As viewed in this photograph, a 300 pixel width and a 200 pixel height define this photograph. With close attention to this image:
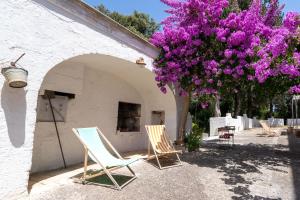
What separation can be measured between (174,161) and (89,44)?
4.07m

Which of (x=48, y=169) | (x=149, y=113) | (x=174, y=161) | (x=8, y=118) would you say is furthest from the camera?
(x=149, y=113)

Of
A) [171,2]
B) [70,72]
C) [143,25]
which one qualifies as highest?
[143,25]

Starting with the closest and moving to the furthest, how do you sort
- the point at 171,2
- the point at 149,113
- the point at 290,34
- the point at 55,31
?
the point at 55,31, the point at 290,34, the point at 171,2, the point at 149,113

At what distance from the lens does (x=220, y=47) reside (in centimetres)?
788

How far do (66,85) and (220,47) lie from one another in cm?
454

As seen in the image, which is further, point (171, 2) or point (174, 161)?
point (171, 2)

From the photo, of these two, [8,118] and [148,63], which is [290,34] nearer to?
[148,63]

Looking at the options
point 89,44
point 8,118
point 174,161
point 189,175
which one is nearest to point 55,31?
point 89,44

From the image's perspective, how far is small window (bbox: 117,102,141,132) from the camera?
963 centimetres

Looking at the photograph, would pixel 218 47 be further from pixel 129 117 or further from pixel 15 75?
pixel 15 75

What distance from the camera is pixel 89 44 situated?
19.3 feet

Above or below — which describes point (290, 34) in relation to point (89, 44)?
above

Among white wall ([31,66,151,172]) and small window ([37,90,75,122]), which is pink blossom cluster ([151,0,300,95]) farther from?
small window ([37,90,75,122])

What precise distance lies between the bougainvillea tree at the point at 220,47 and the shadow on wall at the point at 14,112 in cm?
472
